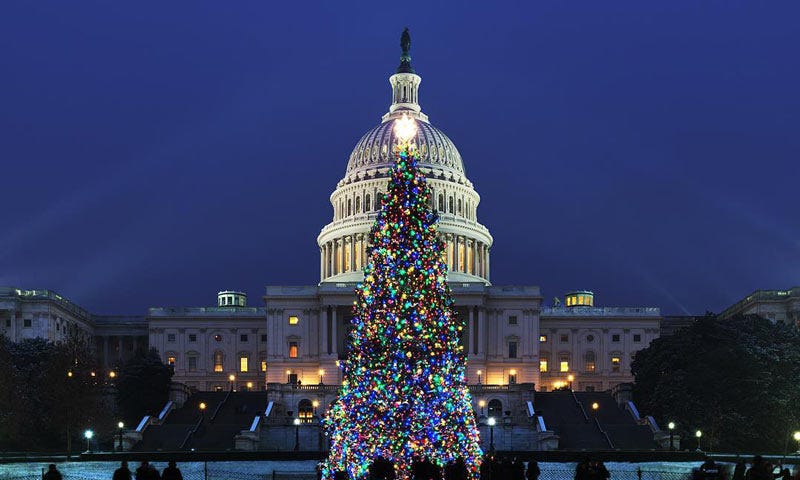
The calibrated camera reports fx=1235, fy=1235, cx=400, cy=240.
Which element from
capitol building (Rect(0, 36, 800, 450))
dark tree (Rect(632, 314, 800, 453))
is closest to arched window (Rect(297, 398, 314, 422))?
capitol building (Rect(0, 36, 800, 450))

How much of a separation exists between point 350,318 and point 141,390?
29.4 m

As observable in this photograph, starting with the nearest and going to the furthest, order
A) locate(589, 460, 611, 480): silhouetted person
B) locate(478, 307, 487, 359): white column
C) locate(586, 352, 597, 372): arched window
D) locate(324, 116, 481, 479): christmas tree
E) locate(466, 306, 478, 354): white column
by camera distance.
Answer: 1. locate(589, 460, 611, 480): silhouetted person
2. locate(324, 116, 481, 479): christmas tree
3. locate(478, 307, 487, 359): white column
4. locate(466, 306, 478, 354): white column
5. locate(586, 352, 597, 372): arched window

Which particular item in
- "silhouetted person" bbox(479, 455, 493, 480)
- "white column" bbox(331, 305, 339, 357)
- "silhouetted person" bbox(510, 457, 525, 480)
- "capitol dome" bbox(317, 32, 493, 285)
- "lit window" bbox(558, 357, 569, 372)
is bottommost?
"silhouetted person" bbox(479, 455, 493, 480)

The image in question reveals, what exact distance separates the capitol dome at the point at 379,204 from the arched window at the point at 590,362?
1380cm

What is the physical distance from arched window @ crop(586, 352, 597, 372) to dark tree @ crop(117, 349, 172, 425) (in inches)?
2091

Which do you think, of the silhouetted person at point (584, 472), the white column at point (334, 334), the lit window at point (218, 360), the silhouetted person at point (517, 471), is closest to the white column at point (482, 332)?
the white column at point (334, 334)

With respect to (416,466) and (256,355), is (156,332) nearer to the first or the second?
(256,355)

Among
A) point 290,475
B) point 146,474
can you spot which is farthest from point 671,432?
point 146,474

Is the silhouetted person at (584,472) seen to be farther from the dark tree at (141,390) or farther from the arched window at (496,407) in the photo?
the dark tree at (141,390)

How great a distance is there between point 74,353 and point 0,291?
35971 millimetres

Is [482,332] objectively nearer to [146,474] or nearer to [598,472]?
[598,472]

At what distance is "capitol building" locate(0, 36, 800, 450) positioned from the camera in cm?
12238

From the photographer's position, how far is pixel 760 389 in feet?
264

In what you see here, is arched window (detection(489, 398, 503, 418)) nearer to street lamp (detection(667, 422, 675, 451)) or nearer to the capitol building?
the capitol building
